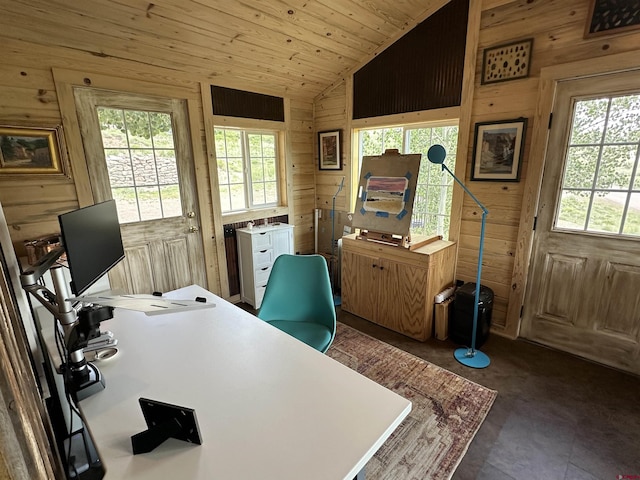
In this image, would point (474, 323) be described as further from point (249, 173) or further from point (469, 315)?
point (249, 173)

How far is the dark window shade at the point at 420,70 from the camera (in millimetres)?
2744

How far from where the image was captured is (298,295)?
218 cm

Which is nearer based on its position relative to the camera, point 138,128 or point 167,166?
point 138,128

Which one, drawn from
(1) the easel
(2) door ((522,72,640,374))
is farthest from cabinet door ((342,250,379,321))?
(2) door ((522,72,640,374))

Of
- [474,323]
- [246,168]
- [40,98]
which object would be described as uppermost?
[40,98]

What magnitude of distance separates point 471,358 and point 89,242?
271cm

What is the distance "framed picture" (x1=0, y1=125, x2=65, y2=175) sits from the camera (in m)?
2.13

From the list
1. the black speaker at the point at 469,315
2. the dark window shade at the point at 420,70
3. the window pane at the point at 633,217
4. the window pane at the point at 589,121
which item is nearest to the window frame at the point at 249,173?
the dark window shade at the point at 420,70

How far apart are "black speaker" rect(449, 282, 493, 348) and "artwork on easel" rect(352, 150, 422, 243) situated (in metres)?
0.71

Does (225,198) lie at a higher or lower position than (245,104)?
lower

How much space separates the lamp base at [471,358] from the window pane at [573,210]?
1214mm

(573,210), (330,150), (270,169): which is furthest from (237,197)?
(573,210)

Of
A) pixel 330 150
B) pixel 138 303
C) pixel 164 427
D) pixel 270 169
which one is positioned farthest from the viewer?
pixel 330 150

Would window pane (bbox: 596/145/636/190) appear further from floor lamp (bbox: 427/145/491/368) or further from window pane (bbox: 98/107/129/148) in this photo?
window pane (bbox: 98/107/129/148)
